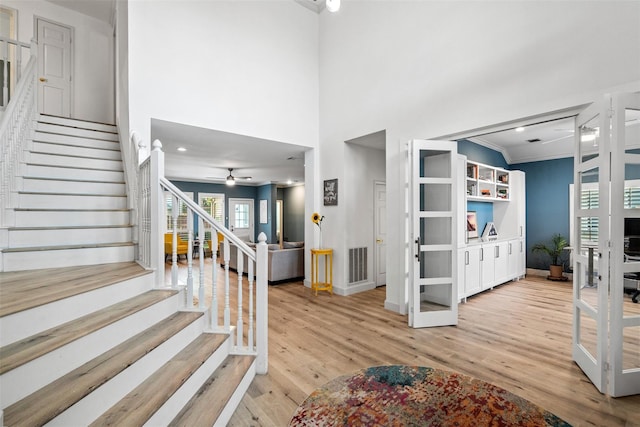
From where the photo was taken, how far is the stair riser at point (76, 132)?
368 centimetres

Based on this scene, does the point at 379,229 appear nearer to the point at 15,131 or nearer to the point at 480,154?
the point at 480,154

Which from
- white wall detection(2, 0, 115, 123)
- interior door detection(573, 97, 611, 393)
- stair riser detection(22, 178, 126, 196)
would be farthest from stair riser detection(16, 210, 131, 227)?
interior door detection(573, 97, 611, 393)

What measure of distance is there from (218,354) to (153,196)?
1358 mm

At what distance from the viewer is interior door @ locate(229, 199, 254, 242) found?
36.2 feet

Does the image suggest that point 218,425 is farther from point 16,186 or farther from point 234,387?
point 16,186

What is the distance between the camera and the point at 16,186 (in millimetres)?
2832

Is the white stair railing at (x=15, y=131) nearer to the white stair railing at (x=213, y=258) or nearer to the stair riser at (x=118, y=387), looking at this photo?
the white stair railing at (x=213, y=258)

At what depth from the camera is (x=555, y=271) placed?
19.4 feet

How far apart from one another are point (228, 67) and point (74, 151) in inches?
90.4

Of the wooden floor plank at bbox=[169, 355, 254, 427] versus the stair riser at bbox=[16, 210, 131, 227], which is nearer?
the wooden floor plank at bbox=[169, 355, 254, 427]

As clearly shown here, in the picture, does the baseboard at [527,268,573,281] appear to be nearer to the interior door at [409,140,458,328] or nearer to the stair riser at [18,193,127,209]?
the interior door at [409,140,458,328]

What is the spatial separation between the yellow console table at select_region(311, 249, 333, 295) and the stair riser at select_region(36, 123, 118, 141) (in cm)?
350

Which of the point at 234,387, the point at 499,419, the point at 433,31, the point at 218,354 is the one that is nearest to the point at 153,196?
the point at 218,354

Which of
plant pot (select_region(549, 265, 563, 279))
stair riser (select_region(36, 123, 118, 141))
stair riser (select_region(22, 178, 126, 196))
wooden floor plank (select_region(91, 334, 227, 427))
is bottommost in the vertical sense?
plant pot (select_region(549, 265, 563, 279))
